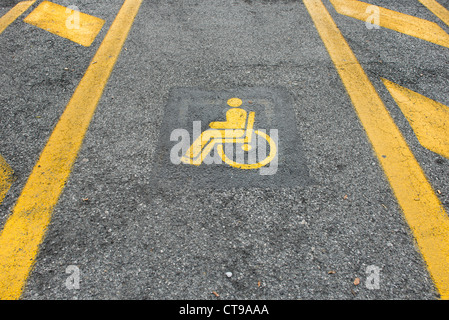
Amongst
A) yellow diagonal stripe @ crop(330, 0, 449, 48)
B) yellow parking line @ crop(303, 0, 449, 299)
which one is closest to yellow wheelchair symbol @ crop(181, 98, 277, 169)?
yellow parking line @ crop(303, 0, 449, 299)

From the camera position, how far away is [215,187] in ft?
8.16

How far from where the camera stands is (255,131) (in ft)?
9.62

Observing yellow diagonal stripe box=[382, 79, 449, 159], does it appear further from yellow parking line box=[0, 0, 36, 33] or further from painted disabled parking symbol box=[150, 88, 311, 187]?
yellow parking line box=[0, 0, 36, 33]

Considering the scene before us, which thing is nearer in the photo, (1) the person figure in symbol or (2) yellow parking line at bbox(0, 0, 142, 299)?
(2) yellow parking line at bbox(0, 0, 142, 299)

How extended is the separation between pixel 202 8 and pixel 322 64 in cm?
213

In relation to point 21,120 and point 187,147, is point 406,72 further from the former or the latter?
point 21,120

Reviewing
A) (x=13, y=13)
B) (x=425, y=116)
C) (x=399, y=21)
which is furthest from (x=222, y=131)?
(x=13, y=13)

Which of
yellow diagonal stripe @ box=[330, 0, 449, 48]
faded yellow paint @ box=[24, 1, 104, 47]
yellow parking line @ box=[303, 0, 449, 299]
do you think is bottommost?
yellow parking line @ box=[303, 0, 449, 299]

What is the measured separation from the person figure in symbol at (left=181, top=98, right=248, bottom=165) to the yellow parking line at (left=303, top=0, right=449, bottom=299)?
3.54 ft

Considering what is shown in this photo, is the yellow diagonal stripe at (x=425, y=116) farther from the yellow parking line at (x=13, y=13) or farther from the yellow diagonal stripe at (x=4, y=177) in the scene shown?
the yellow parking line at (x=13, y=13)

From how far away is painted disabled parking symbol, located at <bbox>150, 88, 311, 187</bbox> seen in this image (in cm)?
257

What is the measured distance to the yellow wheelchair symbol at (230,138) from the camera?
2.69m

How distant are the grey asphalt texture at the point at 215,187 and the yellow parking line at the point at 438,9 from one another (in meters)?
0.98
